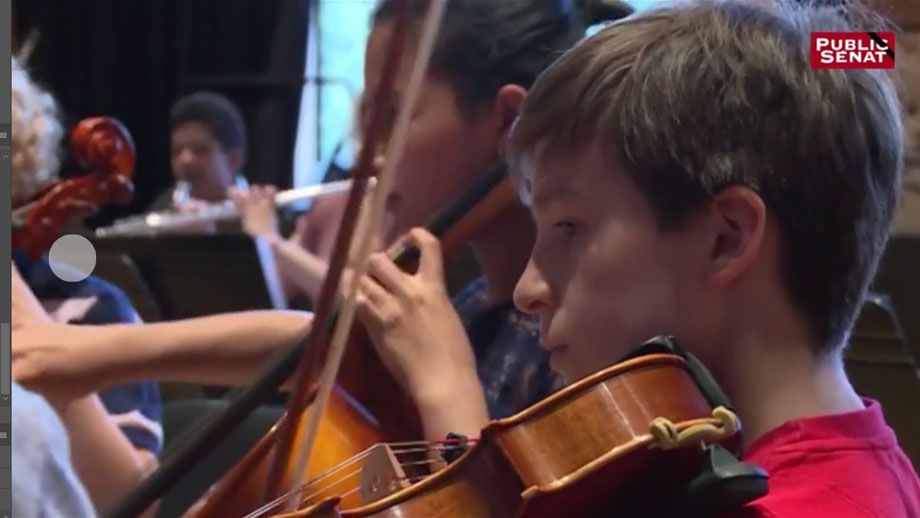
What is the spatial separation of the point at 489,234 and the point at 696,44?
15.4 inches

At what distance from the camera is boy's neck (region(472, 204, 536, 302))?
1.05 meters

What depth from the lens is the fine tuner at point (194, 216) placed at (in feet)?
9.82

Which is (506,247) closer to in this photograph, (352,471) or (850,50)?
(352,471)

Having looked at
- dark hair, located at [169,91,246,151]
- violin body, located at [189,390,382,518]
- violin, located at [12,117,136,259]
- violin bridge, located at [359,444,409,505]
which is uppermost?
dark hair, located at [169,91,246,151]

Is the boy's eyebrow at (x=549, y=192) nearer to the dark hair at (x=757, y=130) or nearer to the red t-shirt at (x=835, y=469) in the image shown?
the dark hair at (x=757, y=130)

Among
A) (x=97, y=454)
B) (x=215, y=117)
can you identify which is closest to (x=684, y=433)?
(x=97, y=454)

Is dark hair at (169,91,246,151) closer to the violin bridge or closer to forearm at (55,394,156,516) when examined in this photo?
forearm at (55,394,156,516)

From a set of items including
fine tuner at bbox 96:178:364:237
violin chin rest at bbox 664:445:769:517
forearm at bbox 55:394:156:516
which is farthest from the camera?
fine tuner at bbox 96:178:364:237

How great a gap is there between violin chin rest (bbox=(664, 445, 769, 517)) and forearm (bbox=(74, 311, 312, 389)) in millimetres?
526

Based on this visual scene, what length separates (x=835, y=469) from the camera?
0.64 metres

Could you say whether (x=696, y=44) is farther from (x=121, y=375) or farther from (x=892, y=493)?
(x=121, y=375)

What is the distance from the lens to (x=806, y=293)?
69 cm

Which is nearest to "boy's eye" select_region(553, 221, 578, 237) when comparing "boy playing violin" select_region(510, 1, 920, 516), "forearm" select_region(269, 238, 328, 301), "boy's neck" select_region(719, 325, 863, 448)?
"boy playing violin" select_region(510, 1, 920, 516)

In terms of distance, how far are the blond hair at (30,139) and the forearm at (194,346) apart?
503 millimetres
